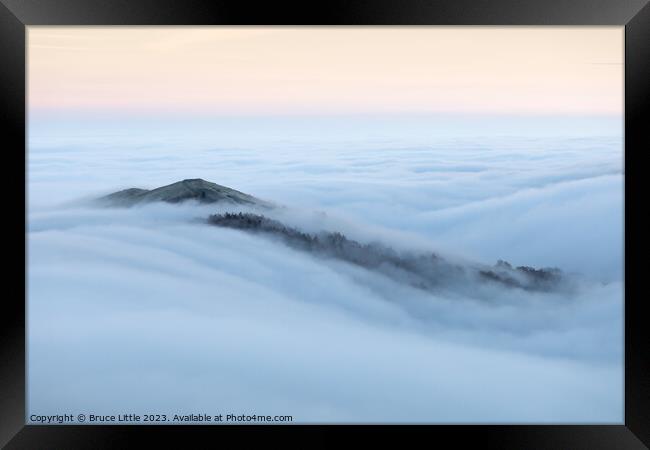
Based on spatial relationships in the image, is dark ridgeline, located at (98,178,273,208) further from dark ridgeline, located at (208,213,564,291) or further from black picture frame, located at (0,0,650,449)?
black picture frame, located at (0,0,650,449)

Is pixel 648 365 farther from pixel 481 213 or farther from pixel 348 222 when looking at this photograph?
pixel 348 222

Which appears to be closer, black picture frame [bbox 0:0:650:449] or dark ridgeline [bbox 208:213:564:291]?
black picture frame [bbox 0:0:650:449]

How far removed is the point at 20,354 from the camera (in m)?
3.85

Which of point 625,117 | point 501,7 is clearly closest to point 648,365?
point 625,117

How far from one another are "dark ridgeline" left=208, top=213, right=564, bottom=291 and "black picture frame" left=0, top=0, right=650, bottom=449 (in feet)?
1.84

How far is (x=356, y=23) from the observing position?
3.80m

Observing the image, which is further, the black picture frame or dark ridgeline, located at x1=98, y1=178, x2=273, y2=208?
dark ridgeline, located at x1=98, y1=178, x2=273, y2=208

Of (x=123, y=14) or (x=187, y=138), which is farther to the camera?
(x=187, y=138)

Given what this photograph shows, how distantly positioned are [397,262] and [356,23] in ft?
4.43

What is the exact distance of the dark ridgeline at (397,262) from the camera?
394cm

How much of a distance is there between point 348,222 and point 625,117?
1.62 metres

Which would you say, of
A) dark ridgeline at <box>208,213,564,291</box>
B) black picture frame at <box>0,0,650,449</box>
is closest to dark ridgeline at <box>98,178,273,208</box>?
dark ridgeline at <box>208,213,564,291</box>

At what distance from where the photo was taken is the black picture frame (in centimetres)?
377

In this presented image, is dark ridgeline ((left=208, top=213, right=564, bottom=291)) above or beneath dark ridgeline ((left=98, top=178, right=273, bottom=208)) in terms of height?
beneath
